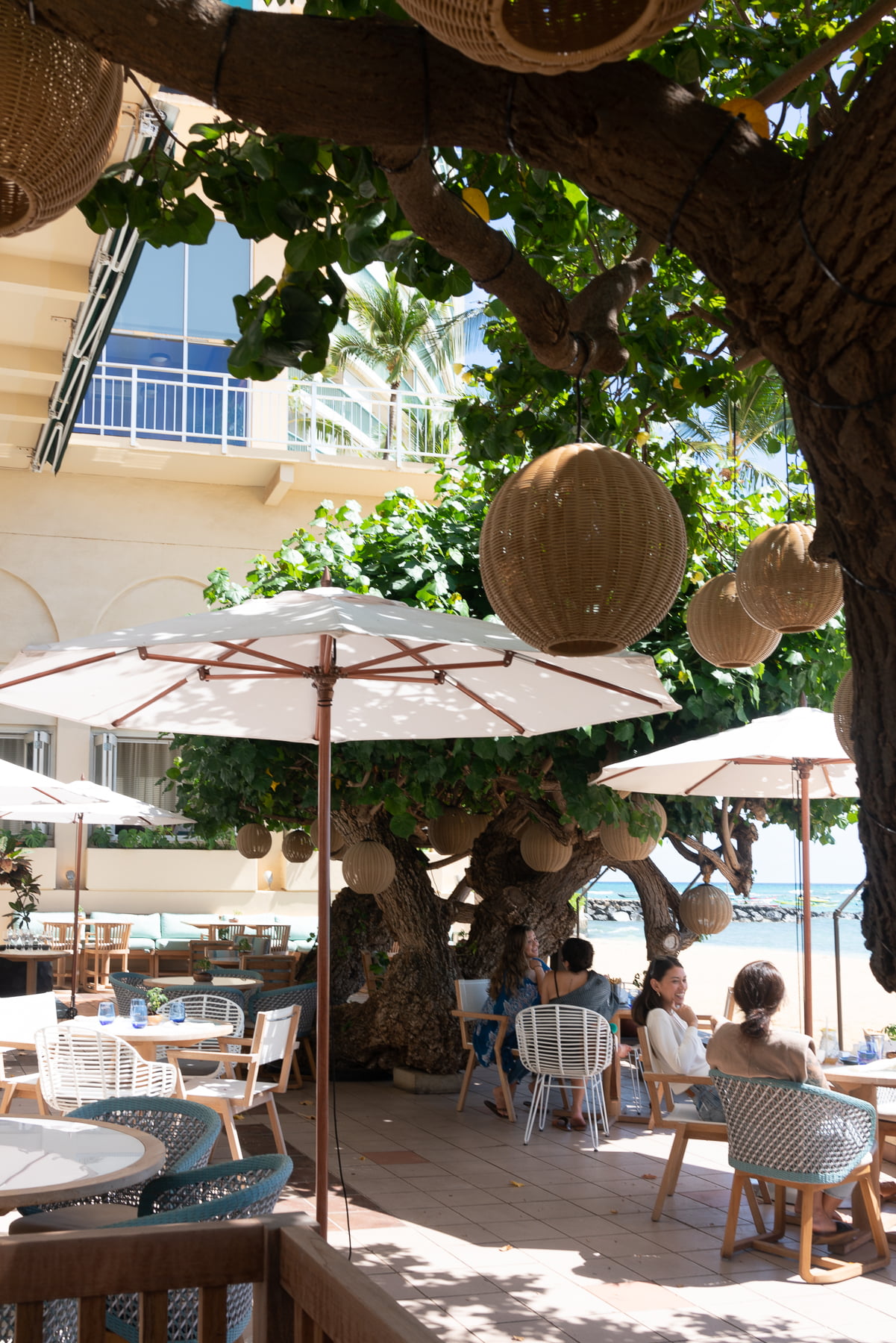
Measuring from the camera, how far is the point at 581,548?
258 cm

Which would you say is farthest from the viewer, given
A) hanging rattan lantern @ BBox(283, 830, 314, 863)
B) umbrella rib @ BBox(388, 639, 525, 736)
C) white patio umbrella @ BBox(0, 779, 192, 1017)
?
hanging rattan lantern @ BBox(283, 830, 314, 863)

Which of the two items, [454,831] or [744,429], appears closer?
[454,831]

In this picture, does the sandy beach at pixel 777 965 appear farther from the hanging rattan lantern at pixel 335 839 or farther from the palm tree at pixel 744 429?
the palm tree at pixel 744 429

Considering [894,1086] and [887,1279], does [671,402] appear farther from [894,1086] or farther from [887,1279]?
[887,1279]

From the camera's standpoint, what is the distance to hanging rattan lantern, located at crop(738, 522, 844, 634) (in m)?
3.32

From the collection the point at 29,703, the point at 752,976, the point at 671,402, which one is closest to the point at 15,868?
the point at 29,703

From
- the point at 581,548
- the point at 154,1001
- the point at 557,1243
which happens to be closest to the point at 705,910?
the point at 154,1001

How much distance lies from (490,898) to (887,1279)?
239 inches

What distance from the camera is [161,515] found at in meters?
19.5

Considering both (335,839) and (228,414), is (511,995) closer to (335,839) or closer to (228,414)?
(335,839)

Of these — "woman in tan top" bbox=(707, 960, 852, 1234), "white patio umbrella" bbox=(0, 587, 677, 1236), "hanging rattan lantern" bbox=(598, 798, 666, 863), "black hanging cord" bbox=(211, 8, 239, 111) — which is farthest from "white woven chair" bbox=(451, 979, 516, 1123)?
"black hanging cord" bbox=(211, 8, 239, 111)

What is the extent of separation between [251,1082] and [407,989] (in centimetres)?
335

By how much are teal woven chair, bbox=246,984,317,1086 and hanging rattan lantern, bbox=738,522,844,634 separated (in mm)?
6059

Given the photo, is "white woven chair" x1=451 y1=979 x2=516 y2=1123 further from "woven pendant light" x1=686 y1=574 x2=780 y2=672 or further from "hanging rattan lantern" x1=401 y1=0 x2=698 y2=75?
"hanging rattan lantern" x1=401 y1=0 x2=698 y2=75
